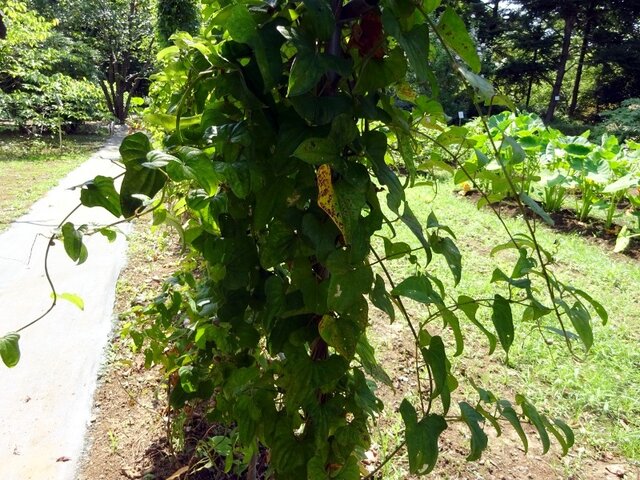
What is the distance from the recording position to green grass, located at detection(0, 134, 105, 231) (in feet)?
18.0

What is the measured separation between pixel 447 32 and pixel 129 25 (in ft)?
65.5

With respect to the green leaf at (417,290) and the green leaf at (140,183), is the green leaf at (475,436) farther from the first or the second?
the green leaf at (140,183)

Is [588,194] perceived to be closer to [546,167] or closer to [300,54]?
[546,167]

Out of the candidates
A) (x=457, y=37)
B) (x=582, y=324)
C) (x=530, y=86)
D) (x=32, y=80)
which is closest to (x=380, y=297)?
(x=582, y=324)

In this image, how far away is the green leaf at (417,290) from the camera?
69 centimetres

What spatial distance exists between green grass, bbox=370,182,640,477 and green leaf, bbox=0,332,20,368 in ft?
2.75

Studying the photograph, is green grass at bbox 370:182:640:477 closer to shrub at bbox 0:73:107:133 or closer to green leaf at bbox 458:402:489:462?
green leaf at bbox 458:402:489:462

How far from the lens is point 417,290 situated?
71 cm

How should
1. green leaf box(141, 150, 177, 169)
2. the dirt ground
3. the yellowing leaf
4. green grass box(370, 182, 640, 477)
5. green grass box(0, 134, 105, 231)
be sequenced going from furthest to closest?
green grass box(0, 134, 105, 231) → green grass box(370, 182, 640, 477) → the dirt ground → the yellowing leaf → green leaf box(141, 150, 177, 169)

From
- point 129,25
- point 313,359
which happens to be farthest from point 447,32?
point 129,25

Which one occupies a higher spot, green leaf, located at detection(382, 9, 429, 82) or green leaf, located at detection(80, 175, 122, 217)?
green leaf, located at detection(382, 9, 429, 82)

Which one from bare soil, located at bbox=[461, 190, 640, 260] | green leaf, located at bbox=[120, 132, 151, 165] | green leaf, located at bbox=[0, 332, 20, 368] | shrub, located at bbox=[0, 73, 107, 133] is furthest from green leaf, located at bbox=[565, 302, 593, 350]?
shrub, located at bbox=[0, 73, 107, 133]

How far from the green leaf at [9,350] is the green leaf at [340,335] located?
1.42 feet

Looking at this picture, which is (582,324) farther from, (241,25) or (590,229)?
(590,229)
